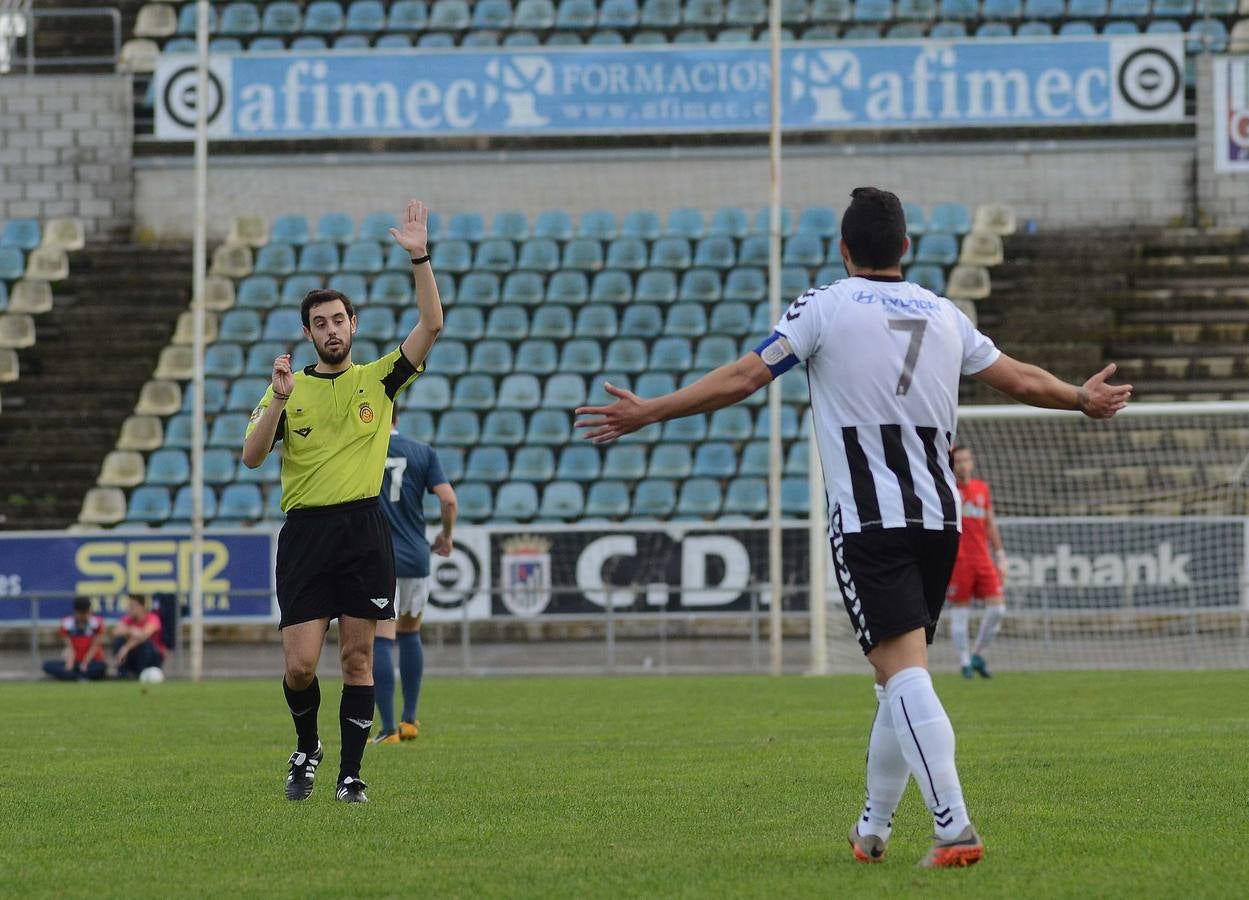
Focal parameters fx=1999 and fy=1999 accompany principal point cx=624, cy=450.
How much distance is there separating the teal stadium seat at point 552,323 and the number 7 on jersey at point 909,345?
64.3ft

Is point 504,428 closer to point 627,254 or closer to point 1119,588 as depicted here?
point 627,254

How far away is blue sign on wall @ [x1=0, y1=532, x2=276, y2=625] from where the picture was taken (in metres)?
20.0

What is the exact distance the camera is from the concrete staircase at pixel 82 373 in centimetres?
2420

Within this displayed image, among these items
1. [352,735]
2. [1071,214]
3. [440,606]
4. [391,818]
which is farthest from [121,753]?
[1071,214]

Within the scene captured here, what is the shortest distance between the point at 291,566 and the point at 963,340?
298cm

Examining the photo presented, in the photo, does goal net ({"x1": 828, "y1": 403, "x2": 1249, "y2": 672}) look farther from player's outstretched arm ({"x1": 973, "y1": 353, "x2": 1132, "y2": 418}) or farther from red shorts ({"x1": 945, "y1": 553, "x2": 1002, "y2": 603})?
player's outstretched arm ({"x1": 973, "y1": 353, "x2": 1132, "y2": 418})

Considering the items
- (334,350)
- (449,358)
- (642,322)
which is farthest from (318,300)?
(642,322)

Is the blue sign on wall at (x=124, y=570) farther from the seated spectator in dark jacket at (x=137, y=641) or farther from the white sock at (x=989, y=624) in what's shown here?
the white sock at (x=989, y=624)

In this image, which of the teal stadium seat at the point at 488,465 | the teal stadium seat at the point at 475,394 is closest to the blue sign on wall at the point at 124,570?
the teal stadium seat at the point at 488,465

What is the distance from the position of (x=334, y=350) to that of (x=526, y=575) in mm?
12427

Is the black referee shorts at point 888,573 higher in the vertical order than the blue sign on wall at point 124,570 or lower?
higher

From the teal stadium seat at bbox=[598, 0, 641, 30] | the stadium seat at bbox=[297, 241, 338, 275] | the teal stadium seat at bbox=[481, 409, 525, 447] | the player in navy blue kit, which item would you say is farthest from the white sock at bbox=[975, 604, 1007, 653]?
the teal stadium seat at bbox=[598, 0, 641, 30]

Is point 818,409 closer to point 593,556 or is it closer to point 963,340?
point 963,340

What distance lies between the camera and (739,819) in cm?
671
